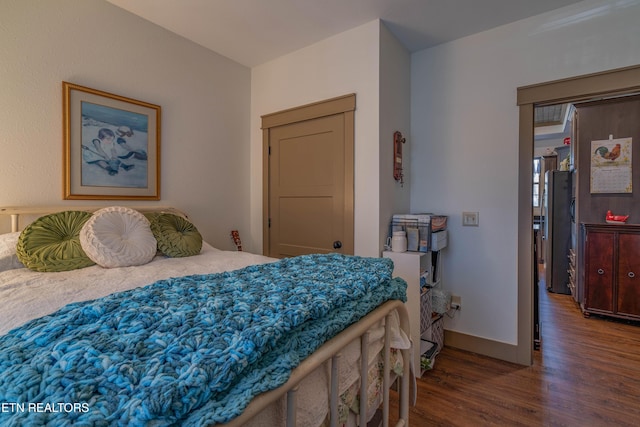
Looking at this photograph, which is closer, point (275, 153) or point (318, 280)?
point (318, 280)

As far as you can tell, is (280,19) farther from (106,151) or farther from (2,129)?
(2,129)

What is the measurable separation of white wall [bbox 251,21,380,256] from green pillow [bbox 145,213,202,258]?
1168 mm

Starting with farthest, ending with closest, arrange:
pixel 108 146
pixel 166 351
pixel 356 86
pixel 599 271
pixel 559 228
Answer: pixel 559 228
pixel 599 271
pixel 356 86
pixel 108 146
pixel 166 351

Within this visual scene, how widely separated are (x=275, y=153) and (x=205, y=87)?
0.81 meters

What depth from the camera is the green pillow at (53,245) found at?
144 centimetres

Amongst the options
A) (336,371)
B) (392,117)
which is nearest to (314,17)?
(392,117)

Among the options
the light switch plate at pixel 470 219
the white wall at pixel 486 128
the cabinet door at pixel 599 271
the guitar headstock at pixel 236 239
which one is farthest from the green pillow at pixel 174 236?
the cabinet door at pixel 599 271

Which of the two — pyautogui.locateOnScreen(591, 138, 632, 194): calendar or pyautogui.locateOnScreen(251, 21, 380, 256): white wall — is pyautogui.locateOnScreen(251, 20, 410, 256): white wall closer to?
pyautogui.locateOnScreen(251, 21, 380, 256): white wall

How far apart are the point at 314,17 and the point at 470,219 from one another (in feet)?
6.33

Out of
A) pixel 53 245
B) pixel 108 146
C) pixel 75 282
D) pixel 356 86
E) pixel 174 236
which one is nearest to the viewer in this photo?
pixel 75 282

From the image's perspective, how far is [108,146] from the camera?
6.85 ft

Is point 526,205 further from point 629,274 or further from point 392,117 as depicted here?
point 629,274

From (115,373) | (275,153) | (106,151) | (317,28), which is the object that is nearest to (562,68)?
(317,28)

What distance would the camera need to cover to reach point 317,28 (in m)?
2.35
